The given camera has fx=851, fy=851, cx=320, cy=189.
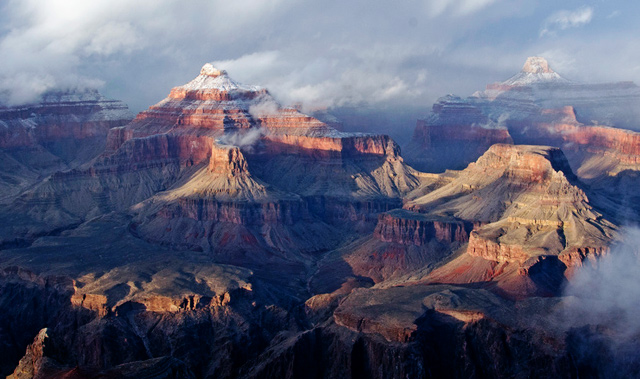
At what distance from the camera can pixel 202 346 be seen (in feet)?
233

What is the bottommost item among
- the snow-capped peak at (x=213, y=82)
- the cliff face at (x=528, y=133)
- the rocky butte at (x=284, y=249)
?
the rocky butte at (x=284, y=249)

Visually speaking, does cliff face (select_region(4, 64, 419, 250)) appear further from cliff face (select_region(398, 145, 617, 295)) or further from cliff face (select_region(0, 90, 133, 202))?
cliff face (select_region(0, 90, 133, 202))

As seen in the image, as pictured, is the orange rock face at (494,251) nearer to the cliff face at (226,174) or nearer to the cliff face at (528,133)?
the cliff face at (226,174)

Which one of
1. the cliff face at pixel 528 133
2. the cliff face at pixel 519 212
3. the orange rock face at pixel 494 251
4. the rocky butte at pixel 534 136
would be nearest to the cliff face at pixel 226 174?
the cliff face at pixel 519 212

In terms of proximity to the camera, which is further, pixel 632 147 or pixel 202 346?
pixel 632 147

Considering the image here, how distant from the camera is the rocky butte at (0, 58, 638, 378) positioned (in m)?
61.7

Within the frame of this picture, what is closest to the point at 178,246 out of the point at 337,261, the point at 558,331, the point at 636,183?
the point at 337,261

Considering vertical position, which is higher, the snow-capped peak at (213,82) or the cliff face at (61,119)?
the snow-capped peak at (213,82)

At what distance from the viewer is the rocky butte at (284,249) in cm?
6169

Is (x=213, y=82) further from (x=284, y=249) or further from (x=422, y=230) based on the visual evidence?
(x=422, y=230)

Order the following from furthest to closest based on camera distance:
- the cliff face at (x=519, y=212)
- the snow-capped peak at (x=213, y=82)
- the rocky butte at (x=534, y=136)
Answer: the snow-capped peak at (x=213, y=82), the rocky butte at (x=534, y=136), the cliff face at (x=519, y=212)

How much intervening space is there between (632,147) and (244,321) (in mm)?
94254

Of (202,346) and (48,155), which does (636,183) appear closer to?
(202,346)

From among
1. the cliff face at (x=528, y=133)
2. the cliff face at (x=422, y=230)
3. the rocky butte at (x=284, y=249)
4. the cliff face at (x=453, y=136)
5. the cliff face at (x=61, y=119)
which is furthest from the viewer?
the cliff face at (x=453, y=136)
